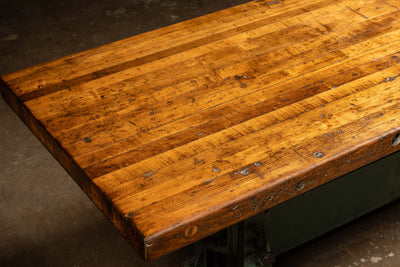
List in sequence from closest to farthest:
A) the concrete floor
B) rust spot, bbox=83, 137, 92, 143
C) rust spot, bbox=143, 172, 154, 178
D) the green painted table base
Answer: rust spot, bbox=143, 172, 154, 178, rust spot, bbox=83, 137, 92, 143, the green painted table base, the concrete floor

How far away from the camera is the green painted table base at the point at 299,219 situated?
1.95 m

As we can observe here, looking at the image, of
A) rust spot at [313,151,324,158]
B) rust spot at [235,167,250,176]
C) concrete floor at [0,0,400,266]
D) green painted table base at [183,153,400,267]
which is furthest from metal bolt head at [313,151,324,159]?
concrete floor at [0,0,400,266]

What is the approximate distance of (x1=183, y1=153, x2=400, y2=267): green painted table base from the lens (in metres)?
1.95

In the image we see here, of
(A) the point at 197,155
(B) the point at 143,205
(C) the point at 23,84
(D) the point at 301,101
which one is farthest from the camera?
(C) the point at 23,84

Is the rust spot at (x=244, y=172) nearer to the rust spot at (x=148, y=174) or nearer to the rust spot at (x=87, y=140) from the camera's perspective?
the rust spot at (x=148, y=174)

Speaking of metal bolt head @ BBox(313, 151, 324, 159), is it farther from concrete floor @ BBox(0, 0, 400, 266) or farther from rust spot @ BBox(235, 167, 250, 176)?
concrete floor @ BBox(0, 0, 400, 266)

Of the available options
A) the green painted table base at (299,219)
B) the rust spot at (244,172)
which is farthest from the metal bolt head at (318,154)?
the green painted table base at (299,219)

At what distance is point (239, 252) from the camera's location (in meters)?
1.94

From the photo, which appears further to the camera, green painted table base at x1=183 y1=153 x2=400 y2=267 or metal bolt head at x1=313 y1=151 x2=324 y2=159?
green painted table base at x1=183 y1=153 x2=400 y2=267

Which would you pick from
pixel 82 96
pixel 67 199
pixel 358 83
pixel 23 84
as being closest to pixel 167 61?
pixel 82 96

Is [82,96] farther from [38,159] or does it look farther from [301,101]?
[38,159]

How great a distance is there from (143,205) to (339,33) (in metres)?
1.15

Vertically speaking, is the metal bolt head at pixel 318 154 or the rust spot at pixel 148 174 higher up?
the rust spot at pixel 148 174

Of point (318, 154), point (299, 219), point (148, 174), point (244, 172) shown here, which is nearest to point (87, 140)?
point (148, 174)
